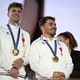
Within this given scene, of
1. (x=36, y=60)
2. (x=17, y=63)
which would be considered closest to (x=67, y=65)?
(x=36, y=60)

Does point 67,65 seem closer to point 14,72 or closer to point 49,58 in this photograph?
point 49,58

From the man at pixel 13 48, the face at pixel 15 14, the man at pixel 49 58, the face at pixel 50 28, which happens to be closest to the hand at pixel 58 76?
the man at pixel 49 58

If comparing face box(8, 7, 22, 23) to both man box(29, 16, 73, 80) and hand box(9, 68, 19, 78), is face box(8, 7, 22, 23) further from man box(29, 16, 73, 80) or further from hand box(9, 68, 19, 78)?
hand box(9, 68, 19, 78)

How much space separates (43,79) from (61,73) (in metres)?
0.23

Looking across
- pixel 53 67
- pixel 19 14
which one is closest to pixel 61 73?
pixel 53 67

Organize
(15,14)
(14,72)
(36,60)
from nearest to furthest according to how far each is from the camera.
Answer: (14,72) < (36,60) < (15,14)

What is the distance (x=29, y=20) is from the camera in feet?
15.1

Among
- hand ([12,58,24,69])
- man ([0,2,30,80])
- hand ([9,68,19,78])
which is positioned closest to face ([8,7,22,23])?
man ([0,2,30,80])

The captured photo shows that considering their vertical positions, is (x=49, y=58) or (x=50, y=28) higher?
(x=50, y=28)

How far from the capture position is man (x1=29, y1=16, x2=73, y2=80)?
2.53 meters

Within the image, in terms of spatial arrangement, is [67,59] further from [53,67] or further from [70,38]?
[70,38]

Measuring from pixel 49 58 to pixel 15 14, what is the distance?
0.64 m

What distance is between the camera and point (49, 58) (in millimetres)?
2584

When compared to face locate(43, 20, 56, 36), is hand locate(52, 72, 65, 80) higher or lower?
lower
